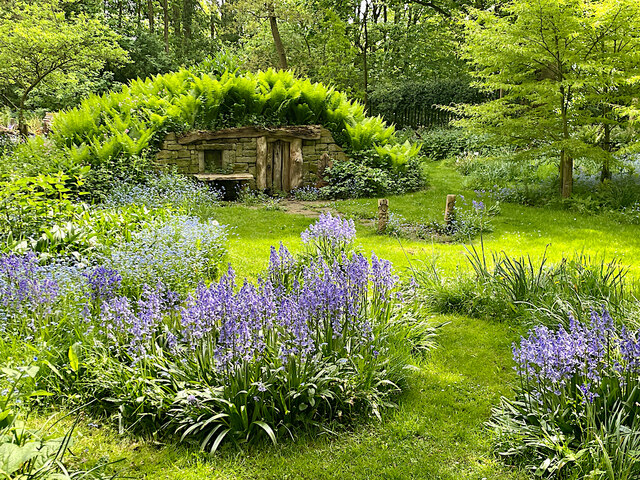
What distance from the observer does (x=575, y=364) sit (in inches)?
102

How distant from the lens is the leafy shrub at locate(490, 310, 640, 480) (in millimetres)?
2229

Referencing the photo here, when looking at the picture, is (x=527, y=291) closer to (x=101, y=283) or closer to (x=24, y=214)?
(x=101, y=283)

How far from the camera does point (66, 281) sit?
142 inches

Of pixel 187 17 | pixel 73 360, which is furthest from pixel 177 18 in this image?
pixel 73 360

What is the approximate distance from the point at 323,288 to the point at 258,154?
26.9ft

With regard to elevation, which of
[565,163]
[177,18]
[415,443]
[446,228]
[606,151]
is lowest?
[415,443]

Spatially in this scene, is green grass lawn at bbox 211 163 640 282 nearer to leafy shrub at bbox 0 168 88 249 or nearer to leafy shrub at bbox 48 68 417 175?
leafy shrub at bbox 0 168 88 249

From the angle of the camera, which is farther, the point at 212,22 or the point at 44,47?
the point at 212,22

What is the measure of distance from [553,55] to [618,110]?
1.36 meters

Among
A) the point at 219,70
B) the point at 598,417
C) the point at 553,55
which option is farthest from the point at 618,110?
the point at 219,70

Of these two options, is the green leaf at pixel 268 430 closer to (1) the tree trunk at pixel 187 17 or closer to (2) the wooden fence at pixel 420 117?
(2) the wooden fence at pixel 420 117

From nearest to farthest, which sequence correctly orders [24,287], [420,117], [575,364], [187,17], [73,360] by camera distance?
[575,364], [73,360], [24,287], [420,117], [187,17]

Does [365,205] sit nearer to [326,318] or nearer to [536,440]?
[326,318]

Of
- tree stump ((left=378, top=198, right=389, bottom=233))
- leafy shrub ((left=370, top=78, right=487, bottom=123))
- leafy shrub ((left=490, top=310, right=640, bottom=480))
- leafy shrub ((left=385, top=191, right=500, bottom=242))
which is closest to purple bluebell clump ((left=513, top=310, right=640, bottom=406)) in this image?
leafy shrub ((left=490, top=310, right=640, bottom=480))
